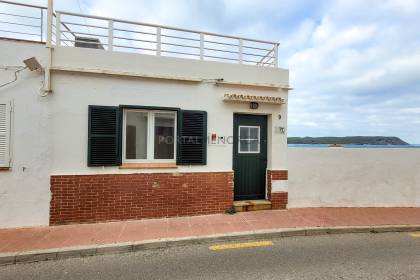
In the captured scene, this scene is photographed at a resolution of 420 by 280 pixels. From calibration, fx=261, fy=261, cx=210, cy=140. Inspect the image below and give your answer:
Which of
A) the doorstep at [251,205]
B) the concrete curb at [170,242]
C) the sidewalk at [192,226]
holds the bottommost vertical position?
the concrete curb at [170,242]

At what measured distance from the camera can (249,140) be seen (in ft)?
23.6

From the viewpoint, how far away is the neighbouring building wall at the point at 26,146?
5.42m

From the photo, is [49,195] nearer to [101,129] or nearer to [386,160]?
[101,129]

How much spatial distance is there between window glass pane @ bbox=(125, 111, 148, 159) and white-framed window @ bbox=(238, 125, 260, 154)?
2512 mm

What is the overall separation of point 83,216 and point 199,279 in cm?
341

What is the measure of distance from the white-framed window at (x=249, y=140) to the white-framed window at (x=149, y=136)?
72.1 inches

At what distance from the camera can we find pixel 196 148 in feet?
21.3

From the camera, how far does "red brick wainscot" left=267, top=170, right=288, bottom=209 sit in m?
7.05

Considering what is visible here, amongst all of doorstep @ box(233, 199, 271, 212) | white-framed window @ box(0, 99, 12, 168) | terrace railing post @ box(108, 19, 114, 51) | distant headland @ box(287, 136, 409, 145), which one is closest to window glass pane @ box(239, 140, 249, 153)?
doorstep @ box(233, 199, 271, 212)

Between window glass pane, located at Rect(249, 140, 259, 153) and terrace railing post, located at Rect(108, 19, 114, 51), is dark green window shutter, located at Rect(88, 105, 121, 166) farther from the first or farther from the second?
window glass pane, located at Rect(249, 140, 259, 153)

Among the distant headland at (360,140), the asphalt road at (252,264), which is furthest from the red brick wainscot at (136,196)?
the distant headland at (360,140)

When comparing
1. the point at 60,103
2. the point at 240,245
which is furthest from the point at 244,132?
→ the point at 60,103

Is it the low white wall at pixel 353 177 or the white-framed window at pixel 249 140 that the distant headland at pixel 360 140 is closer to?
the low white wall at pixel 353 177

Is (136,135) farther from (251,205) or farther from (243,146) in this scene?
(251,205)
